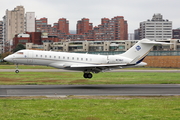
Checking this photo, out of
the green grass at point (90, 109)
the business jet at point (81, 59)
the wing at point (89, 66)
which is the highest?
the business jet at point (81, 59)

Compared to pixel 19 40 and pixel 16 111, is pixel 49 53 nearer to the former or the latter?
pixel 16 111

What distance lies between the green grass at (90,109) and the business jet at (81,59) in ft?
48.6

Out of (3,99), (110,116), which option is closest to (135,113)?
(110,116)

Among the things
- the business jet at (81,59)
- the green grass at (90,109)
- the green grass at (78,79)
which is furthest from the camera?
the green grass at (78,79)

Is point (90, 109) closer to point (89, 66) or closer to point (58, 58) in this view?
point (89, 66)

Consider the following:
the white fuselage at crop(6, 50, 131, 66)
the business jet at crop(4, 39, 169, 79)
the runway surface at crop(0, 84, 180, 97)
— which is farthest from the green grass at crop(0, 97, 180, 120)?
the white fuselage at crop(6, 50, 131, 66)

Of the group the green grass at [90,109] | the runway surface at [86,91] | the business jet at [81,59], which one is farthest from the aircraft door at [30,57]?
the green grass at [90,109]

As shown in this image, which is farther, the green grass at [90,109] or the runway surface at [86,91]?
the runway surface at [86,91]

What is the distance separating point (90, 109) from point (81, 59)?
819 inches

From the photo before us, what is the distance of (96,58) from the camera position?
4309cm

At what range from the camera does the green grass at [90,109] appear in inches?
757

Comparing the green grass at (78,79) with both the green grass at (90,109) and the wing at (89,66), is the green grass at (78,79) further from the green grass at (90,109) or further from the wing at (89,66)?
the green grass at (90,109)

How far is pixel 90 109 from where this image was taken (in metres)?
21.7

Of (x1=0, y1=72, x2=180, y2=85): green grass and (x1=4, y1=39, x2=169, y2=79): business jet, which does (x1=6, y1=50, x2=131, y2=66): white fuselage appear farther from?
(x1=0, y1=72, x2=180, y2=85): green grass
